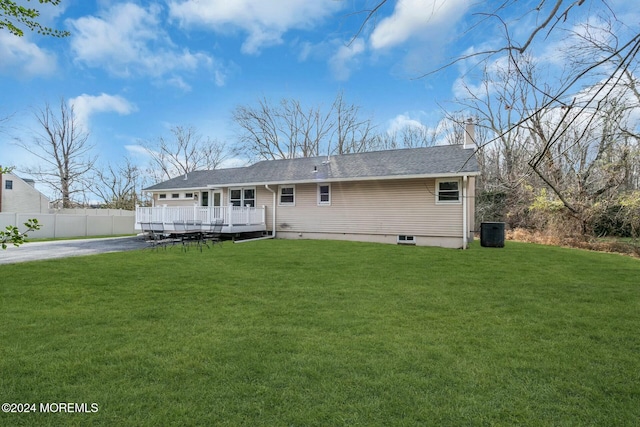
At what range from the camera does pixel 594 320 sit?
14.6 ft

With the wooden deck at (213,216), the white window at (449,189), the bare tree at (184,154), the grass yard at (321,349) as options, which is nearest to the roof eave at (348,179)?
the white window at (449,189)

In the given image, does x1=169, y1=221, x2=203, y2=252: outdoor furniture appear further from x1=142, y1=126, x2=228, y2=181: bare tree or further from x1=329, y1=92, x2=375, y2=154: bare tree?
x1=142, y1=126, x2=228, y2=181: bare tree

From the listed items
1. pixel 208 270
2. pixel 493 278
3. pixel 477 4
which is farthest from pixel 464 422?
pixel 208 270

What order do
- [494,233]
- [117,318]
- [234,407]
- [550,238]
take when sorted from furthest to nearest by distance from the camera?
[550,238] < [494,233] < [117,318] < [234,407]

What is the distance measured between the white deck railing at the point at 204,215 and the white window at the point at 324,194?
9.80ft

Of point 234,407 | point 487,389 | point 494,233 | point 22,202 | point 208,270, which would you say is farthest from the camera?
point 22,202

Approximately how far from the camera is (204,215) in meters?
14.6

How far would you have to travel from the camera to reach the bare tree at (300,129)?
1169 inches

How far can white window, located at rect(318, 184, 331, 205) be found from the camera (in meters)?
15.0

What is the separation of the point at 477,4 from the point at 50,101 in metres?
35.3

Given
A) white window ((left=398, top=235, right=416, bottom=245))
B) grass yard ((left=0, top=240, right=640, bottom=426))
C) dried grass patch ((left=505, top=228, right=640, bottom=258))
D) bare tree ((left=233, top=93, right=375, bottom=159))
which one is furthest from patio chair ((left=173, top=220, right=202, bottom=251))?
bare tree ((left=233, top=93, right=375, bottom=159))

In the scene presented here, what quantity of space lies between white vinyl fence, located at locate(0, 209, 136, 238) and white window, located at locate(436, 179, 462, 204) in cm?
1902

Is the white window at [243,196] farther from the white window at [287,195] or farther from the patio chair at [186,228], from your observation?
the patio chair at [186,228]

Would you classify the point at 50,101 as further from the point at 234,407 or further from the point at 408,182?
the point at 234,407
